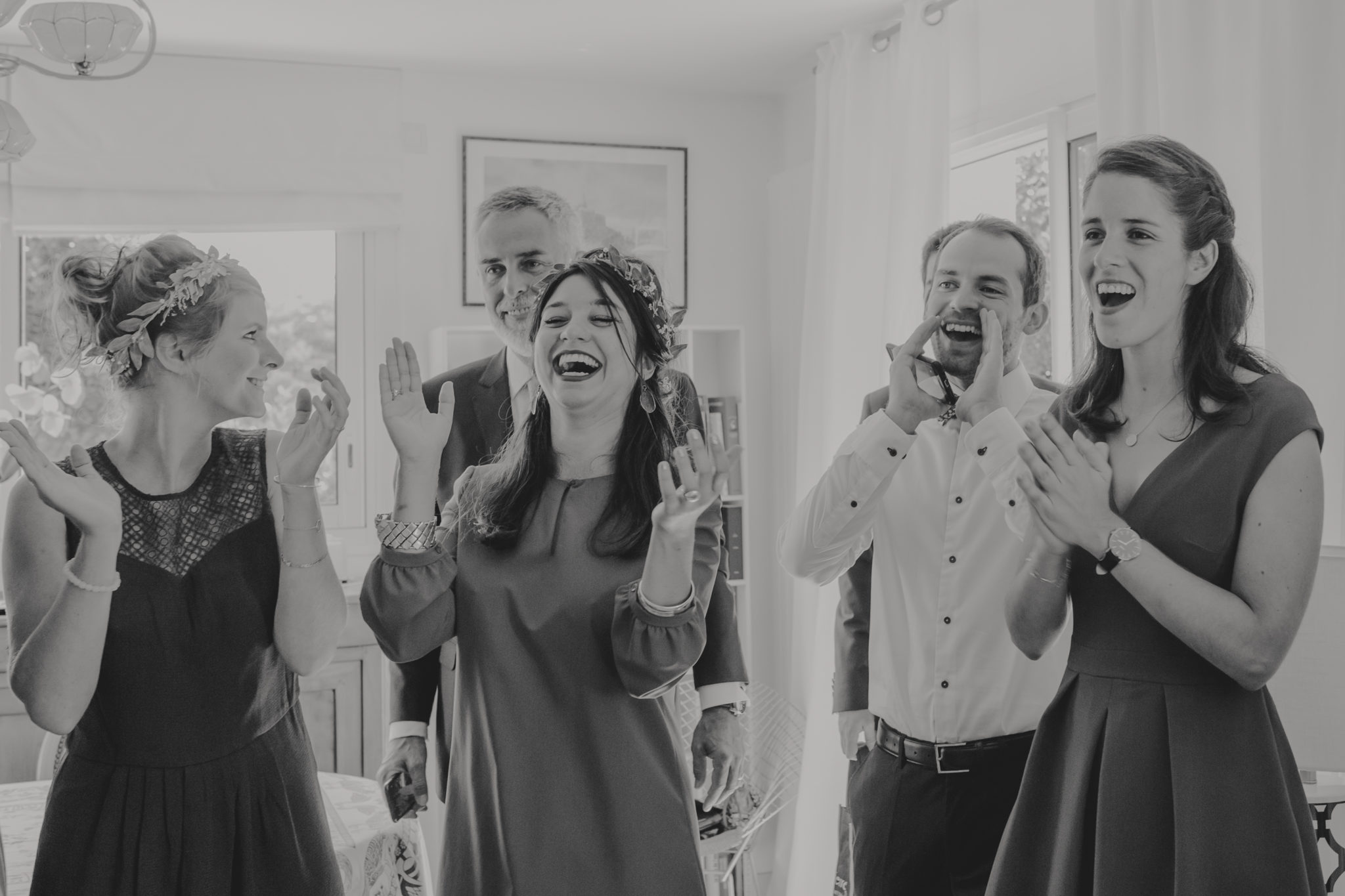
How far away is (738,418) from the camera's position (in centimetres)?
458

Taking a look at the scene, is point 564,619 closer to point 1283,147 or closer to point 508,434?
point 508,434

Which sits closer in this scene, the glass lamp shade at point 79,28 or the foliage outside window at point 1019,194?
the glass lamp shade at point 79,28

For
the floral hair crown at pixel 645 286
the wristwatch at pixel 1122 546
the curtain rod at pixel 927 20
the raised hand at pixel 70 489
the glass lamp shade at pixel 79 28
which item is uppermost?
the curtain rod at pixel 927 20

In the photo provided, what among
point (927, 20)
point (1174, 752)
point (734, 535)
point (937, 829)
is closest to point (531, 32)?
point (927, 20)

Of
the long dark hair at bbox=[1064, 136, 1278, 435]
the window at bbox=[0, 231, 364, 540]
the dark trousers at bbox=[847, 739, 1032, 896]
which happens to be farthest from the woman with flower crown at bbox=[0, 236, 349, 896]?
the window at bbox=[0, 231, 364, 540]

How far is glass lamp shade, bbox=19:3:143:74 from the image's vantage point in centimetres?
183

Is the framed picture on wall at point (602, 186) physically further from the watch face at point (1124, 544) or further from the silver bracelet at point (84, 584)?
the watch face at point (1124, 544)

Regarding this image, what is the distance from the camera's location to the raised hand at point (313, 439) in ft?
5.08

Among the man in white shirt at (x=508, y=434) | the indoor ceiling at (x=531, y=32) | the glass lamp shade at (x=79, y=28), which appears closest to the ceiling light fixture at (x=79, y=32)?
the glass lamp shade at (x=79, y=28)

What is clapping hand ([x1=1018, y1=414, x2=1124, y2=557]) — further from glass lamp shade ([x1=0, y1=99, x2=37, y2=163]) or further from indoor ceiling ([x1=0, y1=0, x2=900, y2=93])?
indoor ceiling ([x1=0, y1=0, x2=900, y2=93])

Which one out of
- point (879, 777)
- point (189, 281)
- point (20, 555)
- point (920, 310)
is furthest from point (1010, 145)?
point (20, 555)

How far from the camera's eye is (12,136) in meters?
1.93

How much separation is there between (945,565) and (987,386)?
325 mm

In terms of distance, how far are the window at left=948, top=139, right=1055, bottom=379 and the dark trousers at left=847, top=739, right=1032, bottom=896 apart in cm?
178
